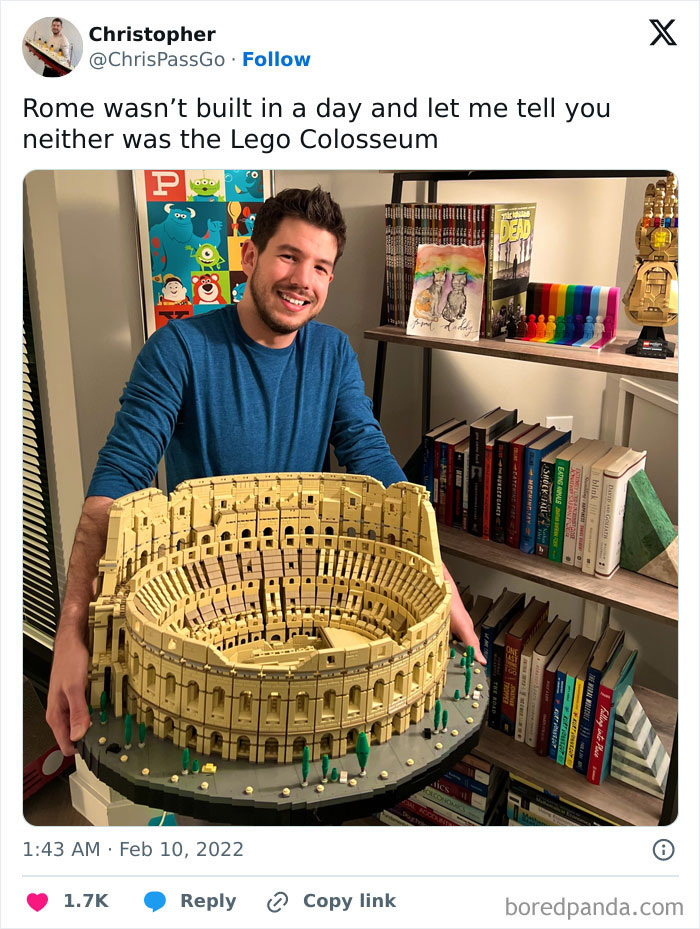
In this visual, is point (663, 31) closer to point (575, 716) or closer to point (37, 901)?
point (37, 901)

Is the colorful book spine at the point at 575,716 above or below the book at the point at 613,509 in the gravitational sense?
below

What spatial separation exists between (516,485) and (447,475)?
16 centimetres

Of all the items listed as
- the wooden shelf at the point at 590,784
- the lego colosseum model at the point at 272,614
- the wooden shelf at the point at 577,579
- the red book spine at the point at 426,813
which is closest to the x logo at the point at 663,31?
the lego colosseum model at the point at 272,614

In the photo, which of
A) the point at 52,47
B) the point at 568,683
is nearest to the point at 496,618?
the point at 568,683

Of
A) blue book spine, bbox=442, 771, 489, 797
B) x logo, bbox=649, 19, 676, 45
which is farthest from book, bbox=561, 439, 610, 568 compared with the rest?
x logo, bbox=649, 19, 676, 45

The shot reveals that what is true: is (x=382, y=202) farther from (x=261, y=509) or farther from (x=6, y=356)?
(x=6, y=356)

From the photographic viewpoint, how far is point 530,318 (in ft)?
4.76

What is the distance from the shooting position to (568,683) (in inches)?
57.6

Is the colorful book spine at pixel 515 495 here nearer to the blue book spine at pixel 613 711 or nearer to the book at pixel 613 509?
the book at pixel 613 509

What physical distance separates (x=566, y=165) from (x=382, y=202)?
3.40ft

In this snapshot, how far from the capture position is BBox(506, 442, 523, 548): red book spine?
1484 millimetres

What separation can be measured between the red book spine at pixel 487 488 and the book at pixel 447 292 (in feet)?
0.76

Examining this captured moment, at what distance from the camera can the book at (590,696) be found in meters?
1.44

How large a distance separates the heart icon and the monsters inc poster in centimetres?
104
